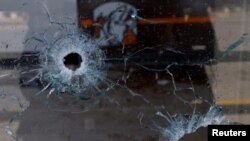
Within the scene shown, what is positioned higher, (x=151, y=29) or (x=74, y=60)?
(x=151, y=29)

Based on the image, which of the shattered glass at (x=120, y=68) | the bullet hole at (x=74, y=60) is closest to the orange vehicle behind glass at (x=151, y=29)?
the shattered glass at (x=120, y=68)

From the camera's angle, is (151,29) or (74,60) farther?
(74,60)

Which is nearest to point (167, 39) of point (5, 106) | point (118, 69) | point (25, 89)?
point (118, 69)

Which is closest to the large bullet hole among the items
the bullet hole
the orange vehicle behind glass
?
the bullet hole

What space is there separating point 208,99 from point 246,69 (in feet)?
0.80

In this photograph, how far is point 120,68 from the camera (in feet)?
6.72

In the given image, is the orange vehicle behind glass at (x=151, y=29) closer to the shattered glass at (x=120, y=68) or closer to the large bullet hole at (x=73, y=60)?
the shattered glass at (x=120, y=68)

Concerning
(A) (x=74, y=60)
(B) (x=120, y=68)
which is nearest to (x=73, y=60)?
(A) (x=74, y=60)

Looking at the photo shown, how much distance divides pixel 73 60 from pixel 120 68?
29 cm

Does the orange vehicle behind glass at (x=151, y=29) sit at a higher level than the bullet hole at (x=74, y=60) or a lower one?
higher

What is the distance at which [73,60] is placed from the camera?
2.20 meters

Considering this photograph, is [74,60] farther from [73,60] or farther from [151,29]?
[151,29]

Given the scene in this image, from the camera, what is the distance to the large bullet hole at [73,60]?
7.02ft

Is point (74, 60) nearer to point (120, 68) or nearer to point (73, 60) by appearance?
point (73, 60)
